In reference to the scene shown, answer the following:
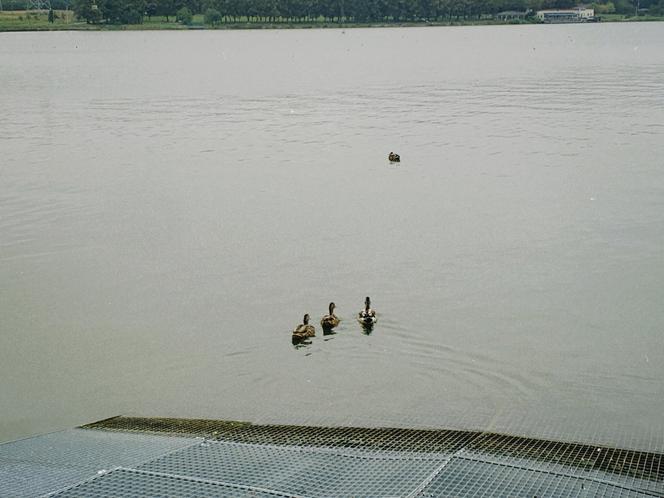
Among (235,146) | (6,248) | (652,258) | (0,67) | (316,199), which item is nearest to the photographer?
(652,258)

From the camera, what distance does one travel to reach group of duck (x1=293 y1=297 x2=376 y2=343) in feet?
57.5

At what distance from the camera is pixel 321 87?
219ft

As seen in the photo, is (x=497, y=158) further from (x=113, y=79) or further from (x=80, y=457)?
(x=113, y=79)

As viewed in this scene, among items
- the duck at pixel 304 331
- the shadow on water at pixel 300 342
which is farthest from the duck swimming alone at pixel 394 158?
the shadow on water at pixel 300 342

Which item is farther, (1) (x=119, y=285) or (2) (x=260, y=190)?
(2) (x=260, y=190)

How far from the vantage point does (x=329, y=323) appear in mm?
17984

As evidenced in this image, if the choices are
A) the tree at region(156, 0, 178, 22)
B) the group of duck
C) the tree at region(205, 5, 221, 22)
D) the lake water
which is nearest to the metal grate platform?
the lake water

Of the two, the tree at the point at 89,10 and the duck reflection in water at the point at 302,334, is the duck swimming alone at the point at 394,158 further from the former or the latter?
the tree at the point at 89,10

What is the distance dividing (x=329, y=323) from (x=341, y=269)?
3.76 metres

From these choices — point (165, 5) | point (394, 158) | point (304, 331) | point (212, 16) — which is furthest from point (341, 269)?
point (165, 5)

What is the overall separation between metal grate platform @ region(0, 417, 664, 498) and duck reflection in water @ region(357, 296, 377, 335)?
396 centimetres

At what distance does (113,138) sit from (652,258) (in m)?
25.6

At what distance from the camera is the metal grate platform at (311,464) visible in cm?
1068

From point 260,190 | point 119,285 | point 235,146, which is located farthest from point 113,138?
point 119,285
